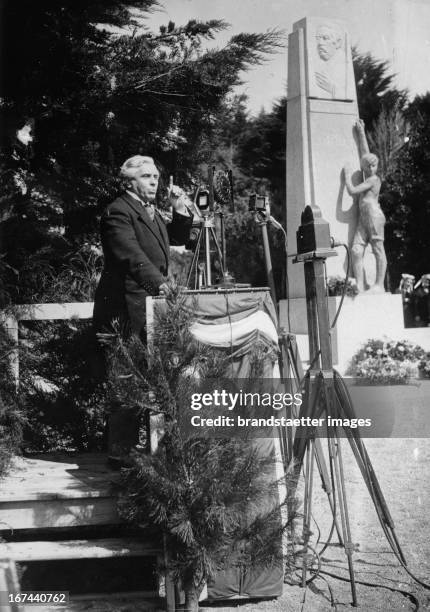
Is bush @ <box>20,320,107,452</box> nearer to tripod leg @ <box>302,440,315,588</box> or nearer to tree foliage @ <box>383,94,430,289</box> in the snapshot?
tripod leg @ <box>302,440,315,588</box>

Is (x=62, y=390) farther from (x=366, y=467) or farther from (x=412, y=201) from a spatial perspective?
(x=412, y=201)

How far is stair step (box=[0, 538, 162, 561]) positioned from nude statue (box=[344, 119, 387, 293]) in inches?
326

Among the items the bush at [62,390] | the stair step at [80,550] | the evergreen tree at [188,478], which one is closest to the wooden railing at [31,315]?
the bush at [62,390]

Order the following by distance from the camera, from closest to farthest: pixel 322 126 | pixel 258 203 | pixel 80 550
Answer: pixel 80 550 < pixel 258 203 < pixel 322 126

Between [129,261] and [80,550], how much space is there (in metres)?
1.30

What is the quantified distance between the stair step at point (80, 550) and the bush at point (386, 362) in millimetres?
5634

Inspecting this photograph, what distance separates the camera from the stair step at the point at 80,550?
276cm

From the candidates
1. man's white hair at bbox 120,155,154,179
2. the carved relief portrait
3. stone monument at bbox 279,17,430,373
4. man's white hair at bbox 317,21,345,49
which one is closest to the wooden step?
man's white hair at bbox 120,155,154,179

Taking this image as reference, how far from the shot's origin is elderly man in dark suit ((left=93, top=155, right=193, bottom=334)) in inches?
123

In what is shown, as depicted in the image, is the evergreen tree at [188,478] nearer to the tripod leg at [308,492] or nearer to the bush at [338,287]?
the tripod leg at [308,492]

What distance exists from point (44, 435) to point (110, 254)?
1.41m

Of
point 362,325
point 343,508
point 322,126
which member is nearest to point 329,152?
point 322,126

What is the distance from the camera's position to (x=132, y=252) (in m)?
3.14

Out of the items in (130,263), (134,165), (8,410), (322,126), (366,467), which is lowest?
(366,467)
